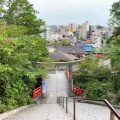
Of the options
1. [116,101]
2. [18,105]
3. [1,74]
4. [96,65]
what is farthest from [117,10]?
A: [1,74]

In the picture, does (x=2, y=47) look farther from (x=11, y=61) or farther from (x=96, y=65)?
(x=96, y=65)

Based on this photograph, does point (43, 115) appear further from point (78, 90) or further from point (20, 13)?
point (20, 13)

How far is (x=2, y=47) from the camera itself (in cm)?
1242

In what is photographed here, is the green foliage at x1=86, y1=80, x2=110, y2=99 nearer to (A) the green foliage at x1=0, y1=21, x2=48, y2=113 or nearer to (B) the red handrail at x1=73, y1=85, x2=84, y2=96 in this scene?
(A) the green foliage at x1=0, y1=21, x2=48, y2=113

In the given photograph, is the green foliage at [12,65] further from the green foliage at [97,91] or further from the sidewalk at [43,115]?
the green foliage at [97,91]

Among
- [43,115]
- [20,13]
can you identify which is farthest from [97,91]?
[20,13]

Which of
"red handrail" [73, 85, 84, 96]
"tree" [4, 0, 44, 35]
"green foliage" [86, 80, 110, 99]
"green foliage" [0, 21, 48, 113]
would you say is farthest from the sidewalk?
"tree" [4, 0, 44, 35]

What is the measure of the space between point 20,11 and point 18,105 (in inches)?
473

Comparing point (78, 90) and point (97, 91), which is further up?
point (97, 91)

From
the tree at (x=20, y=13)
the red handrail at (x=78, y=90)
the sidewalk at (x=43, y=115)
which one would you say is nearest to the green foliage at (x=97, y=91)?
the red handrail at (x=78, y=90)

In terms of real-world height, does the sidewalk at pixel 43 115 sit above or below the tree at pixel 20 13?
below

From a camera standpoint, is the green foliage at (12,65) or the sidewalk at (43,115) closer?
the sidewalk at (43,115)

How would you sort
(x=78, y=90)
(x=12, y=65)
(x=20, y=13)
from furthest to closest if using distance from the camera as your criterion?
(x=20, y=13), (x=78, y=90), (x=12, y=65)

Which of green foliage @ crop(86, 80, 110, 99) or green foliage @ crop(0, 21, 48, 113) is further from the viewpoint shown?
green foliage @ crop(86, 80, 110, 99)
